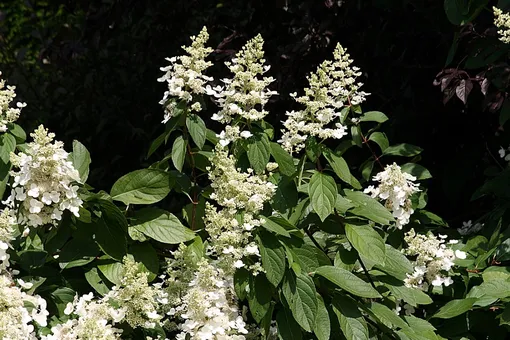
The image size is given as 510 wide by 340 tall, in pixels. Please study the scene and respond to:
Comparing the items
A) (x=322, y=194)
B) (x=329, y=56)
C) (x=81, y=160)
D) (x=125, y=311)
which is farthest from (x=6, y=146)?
(x=329, y=56)

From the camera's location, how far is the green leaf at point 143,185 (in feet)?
7.01

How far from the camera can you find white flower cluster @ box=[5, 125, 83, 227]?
6.07ft

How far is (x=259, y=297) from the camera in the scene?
1.98 metres

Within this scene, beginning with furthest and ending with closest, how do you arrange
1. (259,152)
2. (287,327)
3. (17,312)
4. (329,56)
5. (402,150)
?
(329,56)
(402,150)
(259,152)
(287,327)
(17,312)

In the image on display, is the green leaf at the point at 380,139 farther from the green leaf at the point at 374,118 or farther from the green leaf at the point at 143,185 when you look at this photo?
the green leaf at the point at 143,185

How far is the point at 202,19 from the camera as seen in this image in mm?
4164

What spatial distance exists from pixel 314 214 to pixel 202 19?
7.12ft

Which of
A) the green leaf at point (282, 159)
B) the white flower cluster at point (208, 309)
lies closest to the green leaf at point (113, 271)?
the white flower cluster at point (208, 309)

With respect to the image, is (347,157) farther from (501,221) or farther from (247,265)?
(247,265)

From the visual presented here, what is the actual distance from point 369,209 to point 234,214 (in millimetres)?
414

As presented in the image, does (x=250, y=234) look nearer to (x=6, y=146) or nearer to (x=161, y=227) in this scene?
(x=161, y=227)

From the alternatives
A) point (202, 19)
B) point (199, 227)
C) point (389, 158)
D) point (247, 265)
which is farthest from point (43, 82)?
point (247, 265)

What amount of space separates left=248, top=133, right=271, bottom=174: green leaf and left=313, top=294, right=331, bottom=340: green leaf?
14.9 inches

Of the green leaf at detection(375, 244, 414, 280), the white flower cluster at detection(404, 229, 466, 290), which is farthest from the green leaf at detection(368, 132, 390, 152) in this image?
the green leaf at detection(375, 244, 414, 280)
